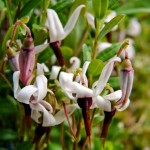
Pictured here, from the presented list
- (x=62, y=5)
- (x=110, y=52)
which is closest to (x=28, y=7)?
(x=62, y=5)

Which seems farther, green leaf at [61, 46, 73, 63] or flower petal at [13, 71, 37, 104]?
green leaf at [61, 46, 73, 63]

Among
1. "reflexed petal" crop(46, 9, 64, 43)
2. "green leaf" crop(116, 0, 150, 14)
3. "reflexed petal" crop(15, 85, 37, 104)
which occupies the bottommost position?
"green leaf" crop(116, 0, 150, 14)

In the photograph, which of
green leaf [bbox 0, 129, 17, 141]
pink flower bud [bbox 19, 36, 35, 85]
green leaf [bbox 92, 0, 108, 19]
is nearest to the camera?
pink flower bud [bbox 19, 36, 35, 85]

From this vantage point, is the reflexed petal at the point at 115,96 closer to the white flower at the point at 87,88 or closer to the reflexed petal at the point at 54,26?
the white flower at the point at 87,88

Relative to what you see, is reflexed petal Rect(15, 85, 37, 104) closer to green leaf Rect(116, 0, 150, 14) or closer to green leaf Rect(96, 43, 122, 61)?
green leaf Rect(96, 43, 122, 61)

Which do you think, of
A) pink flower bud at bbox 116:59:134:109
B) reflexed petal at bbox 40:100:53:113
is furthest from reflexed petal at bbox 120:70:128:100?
reflexed petal at bbox 40:100:53:113

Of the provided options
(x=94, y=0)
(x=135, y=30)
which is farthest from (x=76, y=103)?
(x=135, y=30)

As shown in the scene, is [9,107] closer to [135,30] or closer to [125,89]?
[125,89]
